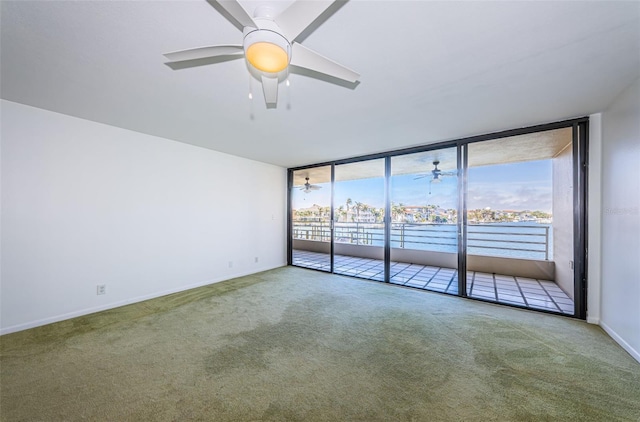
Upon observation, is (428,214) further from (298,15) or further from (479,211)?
(298,15)

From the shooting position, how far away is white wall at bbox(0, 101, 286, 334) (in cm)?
252

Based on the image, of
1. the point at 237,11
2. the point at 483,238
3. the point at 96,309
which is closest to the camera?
the point at 237,11

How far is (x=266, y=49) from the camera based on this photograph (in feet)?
4.26

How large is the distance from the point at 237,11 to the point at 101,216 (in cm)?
327

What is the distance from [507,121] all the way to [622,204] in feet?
4.50

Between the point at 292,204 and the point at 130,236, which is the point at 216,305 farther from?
the point at 292,204

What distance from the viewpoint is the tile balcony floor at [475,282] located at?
10.7 ft

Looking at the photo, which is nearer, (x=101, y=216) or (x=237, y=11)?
(x=237, y=11)

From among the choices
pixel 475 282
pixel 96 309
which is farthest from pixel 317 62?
pixel 475 282

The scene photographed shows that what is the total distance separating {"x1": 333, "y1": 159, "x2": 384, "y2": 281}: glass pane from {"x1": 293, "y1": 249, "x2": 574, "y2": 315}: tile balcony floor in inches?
1.0

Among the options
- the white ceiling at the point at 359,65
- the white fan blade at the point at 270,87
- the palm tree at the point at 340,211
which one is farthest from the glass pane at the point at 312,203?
the white fan blade at the point at 270,87

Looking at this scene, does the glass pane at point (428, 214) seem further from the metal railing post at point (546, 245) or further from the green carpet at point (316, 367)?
the metal railing post at point (546, 245)

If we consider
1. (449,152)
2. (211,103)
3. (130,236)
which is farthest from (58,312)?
(449,152)

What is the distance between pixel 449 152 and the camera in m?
3.96
